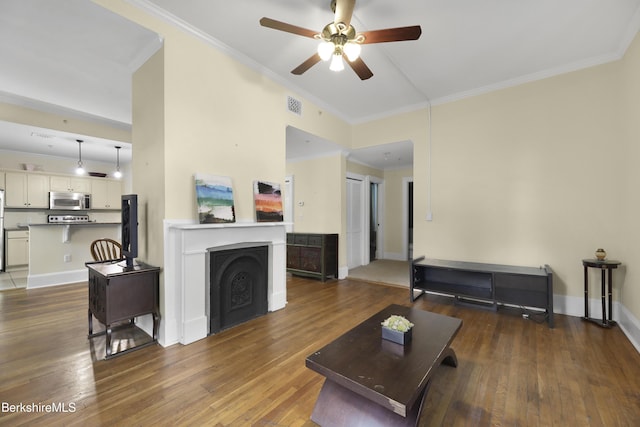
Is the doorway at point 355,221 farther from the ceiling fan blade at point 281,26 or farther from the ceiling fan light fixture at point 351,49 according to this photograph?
the ceiling fan blade at point 281,26

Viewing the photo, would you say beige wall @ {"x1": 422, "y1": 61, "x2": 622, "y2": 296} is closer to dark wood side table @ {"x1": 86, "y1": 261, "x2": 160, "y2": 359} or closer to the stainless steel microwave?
dark wood side table @ {"x1": 86, "y1": 261, "x2": 160, "y2": 359}

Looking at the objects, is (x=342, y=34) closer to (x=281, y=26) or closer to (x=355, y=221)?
(x=281, y=26)

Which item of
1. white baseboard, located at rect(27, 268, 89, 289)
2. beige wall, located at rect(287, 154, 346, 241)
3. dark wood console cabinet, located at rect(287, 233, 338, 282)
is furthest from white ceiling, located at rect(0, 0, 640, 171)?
white baseboard, located at rect(27, 268, 89, 289)

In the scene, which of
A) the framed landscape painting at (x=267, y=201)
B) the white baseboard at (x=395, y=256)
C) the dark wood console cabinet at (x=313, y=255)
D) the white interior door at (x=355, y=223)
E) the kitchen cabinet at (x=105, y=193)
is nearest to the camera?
the framed landscape painting at (x=267, y=201)

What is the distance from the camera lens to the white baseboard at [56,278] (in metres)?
4.34

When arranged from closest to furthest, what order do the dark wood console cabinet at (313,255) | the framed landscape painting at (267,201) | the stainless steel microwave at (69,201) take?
1. the framed landscape painting at (267,201)
2. the dark wood console cabinet at (313,255)
3. the stainless steel microwave at (69,201)

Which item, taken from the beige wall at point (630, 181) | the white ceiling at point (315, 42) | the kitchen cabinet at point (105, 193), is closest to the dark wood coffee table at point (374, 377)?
the beige wall at point (630, 181)

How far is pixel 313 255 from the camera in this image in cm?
508

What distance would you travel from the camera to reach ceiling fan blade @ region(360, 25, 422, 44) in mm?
2020

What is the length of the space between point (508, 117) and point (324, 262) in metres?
3.69

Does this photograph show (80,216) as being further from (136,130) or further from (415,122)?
(415,122)

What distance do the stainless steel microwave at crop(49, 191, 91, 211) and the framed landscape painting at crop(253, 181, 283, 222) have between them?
6270 millimetres

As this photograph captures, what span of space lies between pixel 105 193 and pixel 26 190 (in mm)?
1435

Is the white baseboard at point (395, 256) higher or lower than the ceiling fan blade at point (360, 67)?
lower
